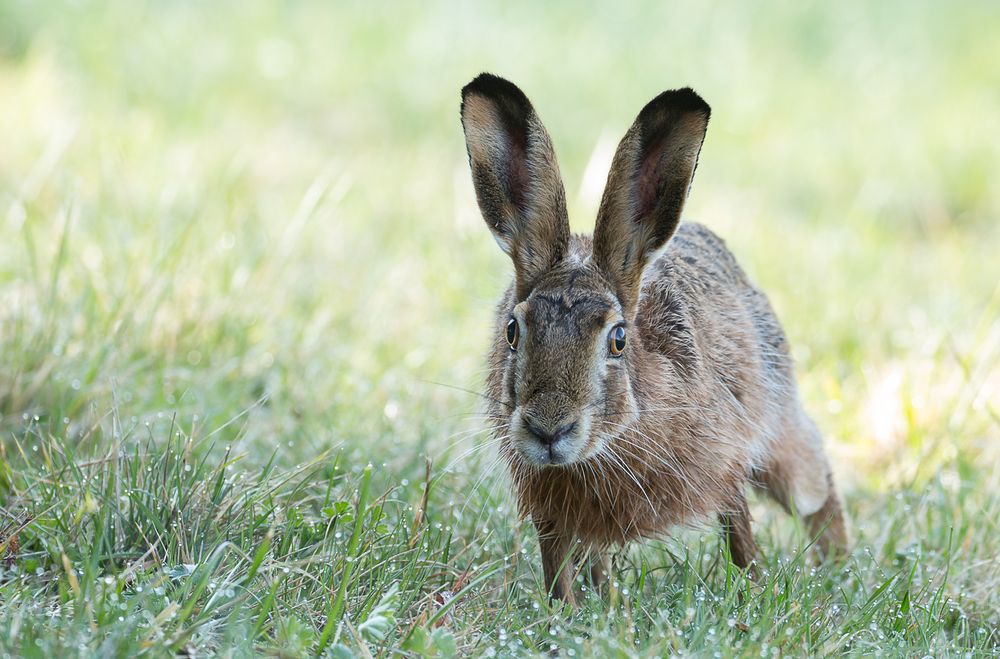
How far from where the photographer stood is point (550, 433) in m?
3.12

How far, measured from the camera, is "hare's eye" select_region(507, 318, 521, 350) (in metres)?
3.40

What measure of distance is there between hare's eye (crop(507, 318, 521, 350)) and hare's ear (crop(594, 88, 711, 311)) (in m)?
0.33

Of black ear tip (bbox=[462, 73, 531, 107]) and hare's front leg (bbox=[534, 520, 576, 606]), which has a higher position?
black ear tip (bbox=[462, 73, 531, 107])

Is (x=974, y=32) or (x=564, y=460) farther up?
(x=974, y=32)

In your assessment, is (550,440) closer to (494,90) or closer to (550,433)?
(550,433)

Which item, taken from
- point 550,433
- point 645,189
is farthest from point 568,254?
point 550,433

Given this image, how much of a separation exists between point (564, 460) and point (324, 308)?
2.52 m

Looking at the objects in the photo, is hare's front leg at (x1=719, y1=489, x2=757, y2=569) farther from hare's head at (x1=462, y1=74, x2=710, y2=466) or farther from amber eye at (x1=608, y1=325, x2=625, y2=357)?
amber eye at (x1=608, y1=325, x2=625, y2=357)

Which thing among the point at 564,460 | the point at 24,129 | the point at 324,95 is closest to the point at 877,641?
the point at 564,460

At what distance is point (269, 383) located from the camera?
4793 mm

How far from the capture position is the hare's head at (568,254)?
3.21 metres

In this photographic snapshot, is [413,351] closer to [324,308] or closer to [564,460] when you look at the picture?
[324,308]

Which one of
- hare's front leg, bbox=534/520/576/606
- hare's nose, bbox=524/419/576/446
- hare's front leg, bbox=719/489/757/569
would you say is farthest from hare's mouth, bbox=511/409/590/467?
hare's front leg, bbox=719/489/757/569

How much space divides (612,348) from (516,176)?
644mm
